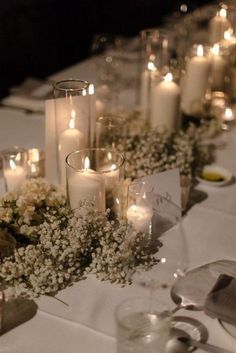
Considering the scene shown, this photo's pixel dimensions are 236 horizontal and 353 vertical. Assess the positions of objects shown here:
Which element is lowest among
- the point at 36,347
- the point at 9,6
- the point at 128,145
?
the point at 36,347

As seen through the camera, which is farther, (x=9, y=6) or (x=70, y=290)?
(x=9, y=6)

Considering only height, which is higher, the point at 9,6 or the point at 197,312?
the point at 9,6

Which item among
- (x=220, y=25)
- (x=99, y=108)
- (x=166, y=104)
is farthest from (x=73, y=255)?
(x=220, y=25)

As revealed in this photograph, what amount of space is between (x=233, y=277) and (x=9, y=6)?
2346 mm

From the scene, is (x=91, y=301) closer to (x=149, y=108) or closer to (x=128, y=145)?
(x=128, y=145)

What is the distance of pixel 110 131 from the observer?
5.22 ft

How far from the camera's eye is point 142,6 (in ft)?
13.4

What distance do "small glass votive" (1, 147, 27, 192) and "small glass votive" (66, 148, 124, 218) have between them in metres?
0.22

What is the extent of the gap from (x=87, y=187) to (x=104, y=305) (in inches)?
10.4

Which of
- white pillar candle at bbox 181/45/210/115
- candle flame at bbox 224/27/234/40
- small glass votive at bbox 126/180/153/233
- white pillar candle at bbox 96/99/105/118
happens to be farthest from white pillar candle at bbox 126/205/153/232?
candle flame at bbox 224/27/234/40

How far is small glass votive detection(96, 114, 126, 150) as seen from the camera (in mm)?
1560

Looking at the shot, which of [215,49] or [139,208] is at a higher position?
[215,49]

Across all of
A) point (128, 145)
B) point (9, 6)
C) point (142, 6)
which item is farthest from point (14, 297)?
point (142, 6)

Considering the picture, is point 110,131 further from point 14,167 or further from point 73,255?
point 73,255
